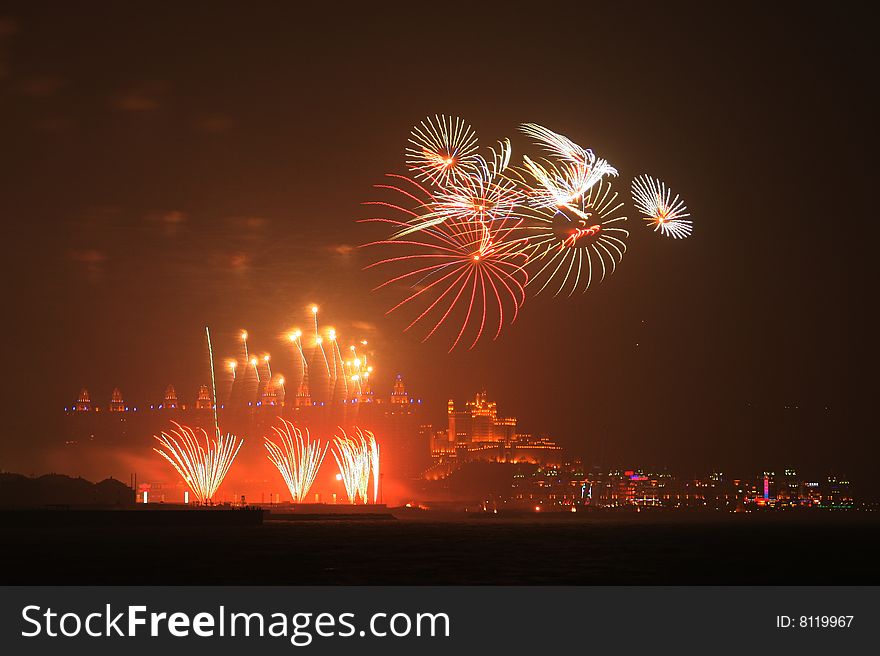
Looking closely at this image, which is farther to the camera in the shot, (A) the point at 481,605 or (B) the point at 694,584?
(B) the point at 694,584

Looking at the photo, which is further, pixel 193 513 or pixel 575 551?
pixel 193 513

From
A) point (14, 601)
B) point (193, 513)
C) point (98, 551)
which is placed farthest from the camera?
point (193, 513)

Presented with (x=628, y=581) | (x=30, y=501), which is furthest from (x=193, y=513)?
(x=628, y=581)

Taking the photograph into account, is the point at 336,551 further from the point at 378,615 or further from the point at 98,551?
the point at 378,615

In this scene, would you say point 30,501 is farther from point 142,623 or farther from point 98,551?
point 142,623

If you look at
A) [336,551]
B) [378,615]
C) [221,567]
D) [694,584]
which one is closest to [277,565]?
[221,567]

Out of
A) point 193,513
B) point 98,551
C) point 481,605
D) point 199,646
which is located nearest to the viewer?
point 199,646

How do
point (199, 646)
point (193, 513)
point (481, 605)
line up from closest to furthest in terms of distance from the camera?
point (199, 646), point (481, 605), point (193, 513)

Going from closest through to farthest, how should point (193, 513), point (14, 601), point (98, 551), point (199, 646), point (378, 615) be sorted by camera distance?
point (199, 646) → point (378, 615) → point (14, 601) → point (98, 551) → point (193, 513)

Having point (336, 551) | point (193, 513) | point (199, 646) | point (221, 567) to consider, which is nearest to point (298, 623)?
point (199, 646)
